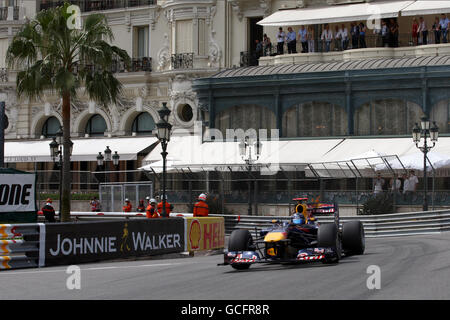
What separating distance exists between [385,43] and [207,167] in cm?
1017

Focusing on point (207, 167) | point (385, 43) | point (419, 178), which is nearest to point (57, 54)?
point (207, 167)

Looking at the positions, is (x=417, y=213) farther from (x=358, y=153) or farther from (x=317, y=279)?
(x=317, y=279)

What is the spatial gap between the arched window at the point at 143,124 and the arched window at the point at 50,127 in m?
5.22

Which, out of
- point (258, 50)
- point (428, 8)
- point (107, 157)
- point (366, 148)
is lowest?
point (107, 157)

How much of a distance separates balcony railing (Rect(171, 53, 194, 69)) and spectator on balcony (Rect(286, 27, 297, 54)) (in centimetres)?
563

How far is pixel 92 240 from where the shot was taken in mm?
21125

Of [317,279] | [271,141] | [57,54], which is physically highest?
[57,54]

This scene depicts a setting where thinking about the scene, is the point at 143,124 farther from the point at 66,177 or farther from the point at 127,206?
the point at 66,177

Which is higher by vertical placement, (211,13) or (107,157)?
(211,13)

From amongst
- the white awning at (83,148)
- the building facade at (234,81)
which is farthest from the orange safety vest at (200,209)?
the white awning at (83,148)

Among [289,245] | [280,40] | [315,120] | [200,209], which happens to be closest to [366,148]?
[315,120]

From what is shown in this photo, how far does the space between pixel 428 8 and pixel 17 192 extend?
23.4 m

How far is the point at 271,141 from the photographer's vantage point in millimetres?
43406

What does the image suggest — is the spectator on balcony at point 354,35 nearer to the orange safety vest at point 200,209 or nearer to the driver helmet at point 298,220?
the orange safety vest at point 200,209
